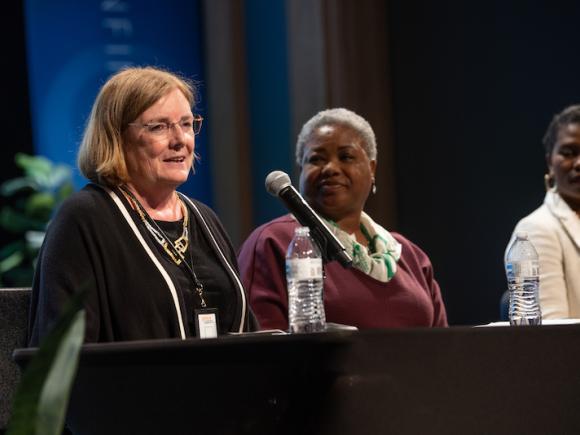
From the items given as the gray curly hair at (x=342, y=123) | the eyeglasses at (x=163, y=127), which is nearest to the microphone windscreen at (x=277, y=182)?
the eyeglasses at (x=163, y=127)

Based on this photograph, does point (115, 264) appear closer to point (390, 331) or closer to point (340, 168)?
point (390, 331)

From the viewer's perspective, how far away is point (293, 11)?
16.7ft

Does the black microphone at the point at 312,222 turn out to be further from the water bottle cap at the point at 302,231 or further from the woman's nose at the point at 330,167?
the woman's nose at the point at 330,167

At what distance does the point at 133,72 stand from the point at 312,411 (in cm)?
128

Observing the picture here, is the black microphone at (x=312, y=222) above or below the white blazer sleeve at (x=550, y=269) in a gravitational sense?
above

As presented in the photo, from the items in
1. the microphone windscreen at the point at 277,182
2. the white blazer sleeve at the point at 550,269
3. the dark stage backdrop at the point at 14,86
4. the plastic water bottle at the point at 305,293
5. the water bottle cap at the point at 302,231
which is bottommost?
the white blazer sleeve at the point at 550,269

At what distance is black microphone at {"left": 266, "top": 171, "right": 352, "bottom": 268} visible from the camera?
204 cm

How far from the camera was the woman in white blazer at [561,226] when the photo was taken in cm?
327

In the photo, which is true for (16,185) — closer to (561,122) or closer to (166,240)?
(561,122)

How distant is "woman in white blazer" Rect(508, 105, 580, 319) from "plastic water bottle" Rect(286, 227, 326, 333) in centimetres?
146

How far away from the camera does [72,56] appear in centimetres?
547

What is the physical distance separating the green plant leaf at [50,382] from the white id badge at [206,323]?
153cm

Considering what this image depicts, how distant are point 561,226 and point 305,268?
1.77 m

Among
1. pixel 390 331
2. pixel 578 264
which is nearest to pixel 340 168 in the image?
pixel 578 264
